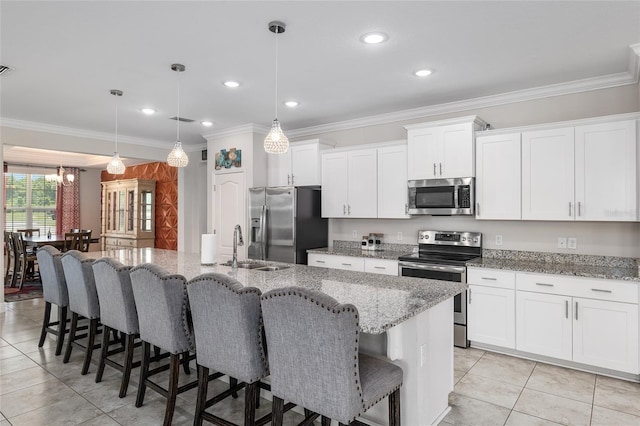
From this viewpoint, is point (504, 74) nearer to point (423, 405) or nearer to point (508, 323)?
point (508, 323)

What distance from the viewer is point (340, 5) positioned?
2359 millimetres

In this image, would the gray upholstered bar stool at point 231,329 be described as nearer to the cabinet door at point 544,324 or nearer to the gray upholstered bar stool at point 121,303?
the gray upholstered bar stool at point 121,303

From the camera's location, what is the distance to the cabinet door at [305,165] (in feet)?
17.2

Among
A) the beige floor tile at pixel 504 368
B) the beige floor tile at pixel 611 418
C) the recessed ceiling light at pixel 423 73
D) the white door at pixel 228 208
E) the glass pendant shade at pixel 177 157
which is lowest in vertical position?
the beige floor tile at pixel 611 418

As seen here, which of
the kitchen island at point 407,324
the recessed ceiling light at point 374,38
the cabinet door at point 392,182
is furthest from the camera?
the cabinet door at point 392,182

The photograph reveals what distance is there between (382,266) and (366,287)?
197cm

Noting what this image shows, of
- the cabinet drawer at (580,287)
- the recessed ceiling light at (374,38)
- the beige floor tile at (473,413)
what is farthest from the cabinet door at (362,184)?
the beige floor tile at (473,413)

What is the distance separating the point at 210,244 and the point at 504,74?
3037mm

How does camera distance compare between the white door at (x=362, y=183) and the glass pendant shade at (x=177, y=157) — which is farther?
the white door at (x=362, y=183)

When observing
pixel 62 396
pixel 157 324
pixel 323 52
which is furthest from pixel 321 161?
pixel 62 396

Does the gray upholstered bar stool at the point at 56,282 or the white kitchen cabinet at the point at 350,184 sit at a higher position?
the white kitchen cabinet at the point at 350,184

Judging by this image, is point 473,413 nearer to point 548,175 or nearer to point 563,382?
point 563,382

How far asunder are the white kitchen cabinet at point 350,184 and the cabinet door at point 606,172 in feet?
6.92

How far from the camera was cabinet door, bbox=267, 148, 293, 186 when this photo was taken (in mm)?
5535
